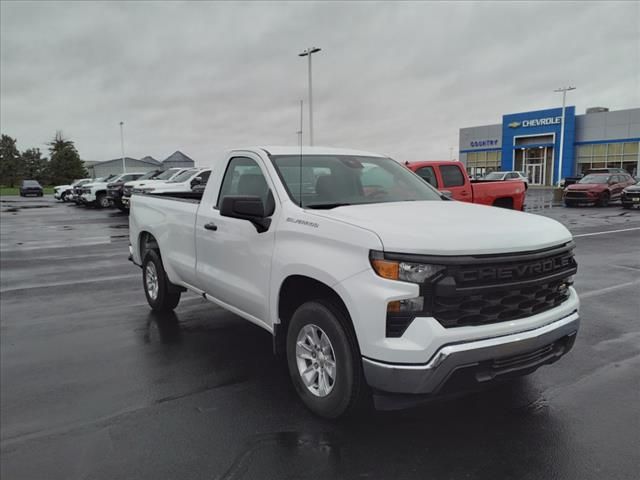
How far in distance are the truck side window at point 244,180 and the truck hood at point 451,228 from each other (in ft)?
3.12

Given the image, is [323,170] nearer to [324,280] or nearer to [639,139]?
[324,280]

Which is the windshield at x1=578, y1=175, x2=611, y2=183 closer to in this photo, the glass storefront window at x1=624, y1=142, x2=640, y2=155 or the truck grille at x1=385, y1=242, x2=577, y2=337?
the glass storefront window at x1=624, y1=142, x2=640, y2=155

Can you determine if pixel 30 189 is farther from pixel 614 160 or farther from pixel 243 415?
pixel 614 160

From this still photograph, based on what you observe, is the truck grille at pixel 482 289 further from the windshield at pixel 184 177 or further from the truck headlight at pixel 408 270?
the windshield at pixel 184 177

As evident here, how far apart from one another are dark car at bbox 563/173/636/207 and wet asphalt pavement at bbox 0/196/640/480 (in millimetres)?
21661

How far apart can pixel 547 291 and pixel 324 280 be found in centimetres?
149

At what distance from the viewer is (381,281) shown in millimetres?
3062

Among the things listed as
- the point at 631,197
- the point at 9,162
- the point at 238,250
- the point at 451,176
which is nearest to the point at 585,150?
the point at 631,197

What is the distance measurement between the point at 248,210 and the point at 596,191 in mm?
26046

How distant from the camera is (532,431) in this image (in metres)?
3.46

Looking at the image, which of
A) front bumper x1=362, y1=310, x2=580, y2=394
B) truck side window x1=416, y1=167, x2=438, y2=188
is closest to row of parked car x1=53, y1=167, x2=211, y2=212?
truck side window x1=416, y1=167, x2=438, y2=188

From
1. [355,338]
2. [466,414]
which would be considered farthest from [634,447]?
[355,338]

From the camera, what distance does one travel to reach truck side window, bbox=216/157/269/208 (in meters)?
4.56

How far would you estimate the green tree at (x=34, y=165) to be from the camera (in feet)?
318
